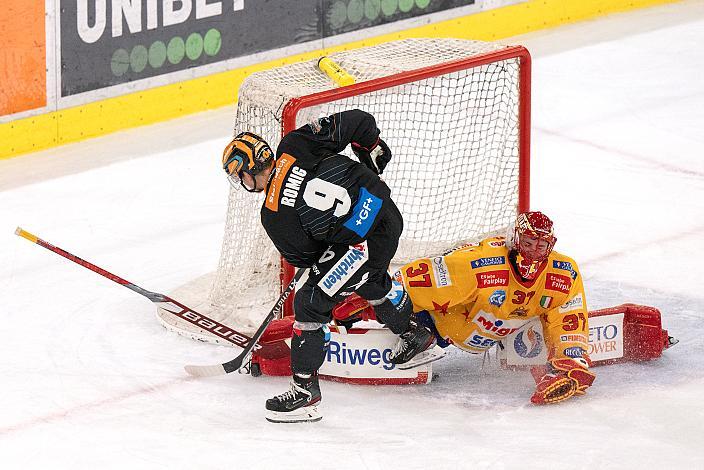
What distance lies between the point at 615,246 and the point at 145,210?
2.15m

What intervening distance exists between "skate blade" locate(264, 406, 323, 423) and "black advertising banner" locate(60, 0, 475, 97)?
3101 millimetres

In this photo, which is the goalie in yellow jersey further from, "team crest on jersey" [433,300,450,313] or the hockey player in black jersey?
the hockey player in black jersey

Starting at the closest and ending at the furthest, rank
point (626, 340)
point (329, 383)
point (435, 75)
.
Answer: point (329, 383) < point (626, 340) < point (435, 75)

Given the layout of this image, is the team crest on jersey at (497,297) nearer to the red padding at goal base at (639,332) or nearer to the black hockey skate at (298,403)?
the red padding at goal base at (639,332)

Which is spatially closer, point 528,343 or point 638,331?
point 528,343

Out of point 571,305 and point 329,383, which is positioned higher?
point 571,305

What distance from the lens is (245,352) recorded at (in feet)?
16.3

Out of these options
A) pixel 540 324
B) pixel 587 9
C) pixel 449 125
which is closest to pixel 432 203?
pixel 449 125

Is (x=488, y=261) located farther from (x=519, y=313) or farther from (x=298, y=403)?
(x=298, y=403)

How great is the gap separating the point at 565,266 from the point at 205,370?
129cm

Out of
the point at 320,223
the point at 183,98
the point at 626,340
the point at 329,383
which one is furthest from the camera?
the point at 183,98

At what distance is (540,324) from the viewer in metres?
5.04

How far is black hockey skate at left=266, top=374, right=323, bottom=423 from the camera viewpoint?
4785 mm

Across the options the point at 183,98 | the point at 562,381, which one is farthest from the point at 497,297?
the point at 183,98
